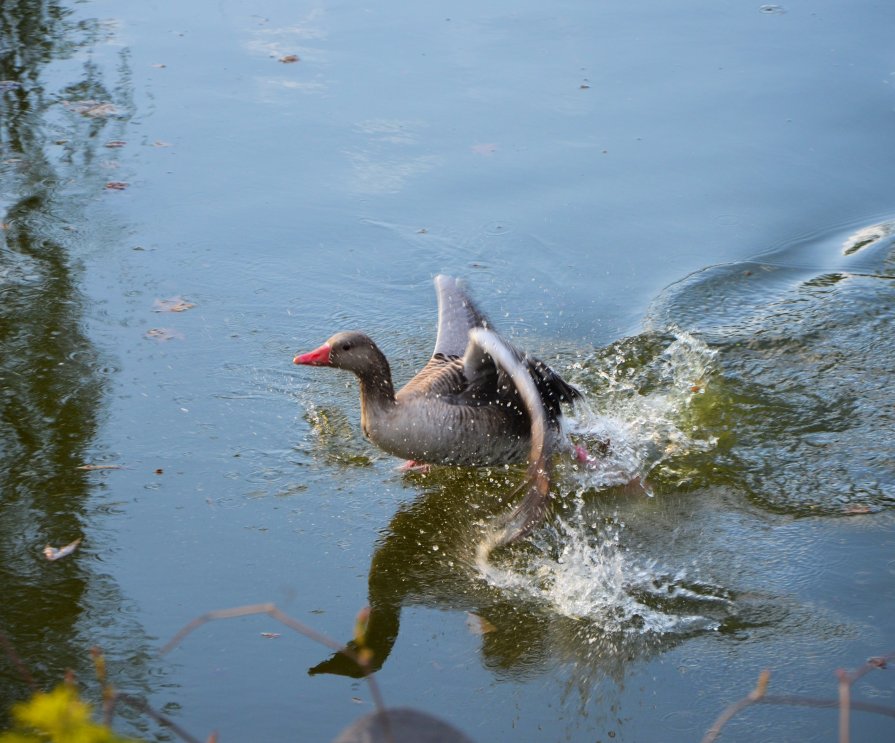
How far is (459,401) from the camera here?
18.9 ft

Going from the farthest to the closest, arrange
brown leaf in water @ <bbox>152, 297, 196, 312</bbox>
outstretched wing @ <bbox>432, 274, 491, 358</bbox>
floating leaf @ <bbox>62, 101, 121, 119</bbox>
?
floating leaf @ <bbox>62, 101, 121, 119</bbox> → brown leaf in water @ <bbox>152, 297, 196, 312</bbox> → outstretched wing @ <bbox>432, 274, 491, 358</bbox>

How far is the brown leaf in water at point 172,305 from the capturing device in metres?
7.02

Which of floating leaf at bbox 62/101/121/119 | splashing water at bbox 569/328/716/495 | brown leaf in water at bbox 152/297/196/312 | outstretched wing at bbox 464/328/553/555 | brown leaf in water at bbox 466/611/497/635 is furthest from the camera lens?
floating leaf at bbox 62/101/121/119

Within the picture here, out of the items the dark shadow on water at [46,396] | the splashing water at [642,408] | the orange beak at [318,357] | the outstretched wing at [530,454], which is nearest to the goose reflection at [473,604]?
the outstretched wing at [530,454]

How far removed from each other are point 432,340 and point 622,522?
2057mm

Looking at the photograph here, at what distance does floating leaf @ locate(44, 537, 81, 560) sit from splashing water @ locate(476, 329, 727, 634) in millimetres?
1919

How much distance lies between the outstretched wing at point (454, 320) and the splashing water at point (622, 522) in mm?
759

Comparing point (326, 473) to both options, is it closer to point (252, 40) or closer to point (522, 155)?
point (522, 155)

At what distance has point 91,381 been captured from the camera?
626 cm

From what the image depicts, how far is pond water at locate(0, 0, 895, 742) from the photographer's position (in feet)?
14.7

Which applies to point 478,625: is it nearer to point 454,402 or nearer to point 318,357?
point 454,402

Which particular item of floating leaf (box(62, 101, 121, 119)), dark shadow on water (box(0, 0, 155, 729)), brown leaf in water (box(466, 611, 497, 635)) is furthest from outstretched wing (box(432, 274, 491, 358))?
floating leaf (box(62, 101, 121, 119))

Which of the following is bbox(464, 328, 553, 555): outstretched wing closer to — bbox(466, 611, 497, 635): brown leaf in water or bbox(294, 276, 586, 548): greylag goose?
bbox(294, 276, 586, 548): greylag goose

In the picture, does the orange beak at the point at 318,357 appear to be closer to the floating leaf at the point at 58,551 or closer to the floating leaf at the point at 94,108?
the floating leaf at the point at 58,551
